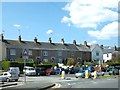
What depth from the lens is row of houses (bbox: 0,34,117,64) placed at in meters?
90.0

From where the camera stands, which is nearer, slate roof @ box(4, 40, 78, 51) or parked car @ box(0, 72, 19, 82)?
parked car @ box(0, 72, 19, 82)

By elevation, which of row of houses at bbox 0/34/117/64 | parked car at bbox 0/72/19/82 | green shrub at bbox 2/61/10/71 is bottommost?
parked car at bbox 0/72/19/82

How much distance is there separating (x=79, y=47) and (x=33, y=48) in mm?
21438

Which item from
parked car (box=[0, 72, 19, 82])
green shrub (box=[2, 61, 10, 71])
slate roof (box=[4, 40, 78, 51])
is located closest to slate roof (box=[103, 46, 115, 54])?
slate roof (box=[4, 40, 78, 51])

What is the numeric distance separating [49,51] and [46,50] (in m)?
1.32

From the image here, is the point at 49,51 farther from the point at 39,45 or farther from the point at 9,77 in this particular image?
the point at 9,77

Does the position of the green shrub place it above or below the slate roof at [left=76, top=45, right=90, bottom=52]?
below

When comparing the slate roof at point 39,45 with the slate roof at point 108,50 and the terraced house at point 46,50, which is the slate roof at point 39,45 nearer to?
the terraced house at point 46,50

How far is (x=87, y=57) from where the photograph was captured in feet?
370

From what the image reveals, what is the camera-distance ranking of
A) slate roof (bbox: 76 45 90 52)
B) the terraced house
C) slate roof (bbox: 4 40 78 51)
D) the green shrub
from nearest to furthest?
the green shrub
the terraced house
slate roof (bbox: 4 40 78 51)
slate roof (bbox: 76 45 90 52)

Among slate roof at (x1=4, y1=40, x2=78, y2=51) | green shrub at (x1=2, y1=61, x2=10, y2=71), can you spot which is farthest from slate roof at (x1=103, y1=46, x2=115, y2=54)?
green shrub at (x1=2, y1=61, x2=10, y2=71)

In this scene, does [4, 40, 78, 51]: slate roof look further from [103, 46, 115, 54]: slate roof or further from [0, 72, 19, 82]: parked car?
[0, 72, 19, 82]: parked car

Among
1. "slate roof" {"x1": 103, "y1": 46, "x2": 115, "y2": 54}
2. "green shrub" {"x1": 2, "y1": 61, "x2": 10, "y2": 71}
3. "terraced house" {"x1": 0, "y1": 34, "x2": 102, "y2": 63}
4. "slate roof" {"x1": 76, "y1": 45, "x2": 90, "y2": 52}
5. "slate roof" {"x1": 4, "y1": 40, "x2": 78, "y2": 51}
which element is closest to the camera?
"green shrub" {"x1": 2, "y1": 61, "x2": 10, "y2": 71}

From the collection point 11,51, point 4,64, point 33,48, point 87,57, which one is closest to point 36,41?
point 33,48
